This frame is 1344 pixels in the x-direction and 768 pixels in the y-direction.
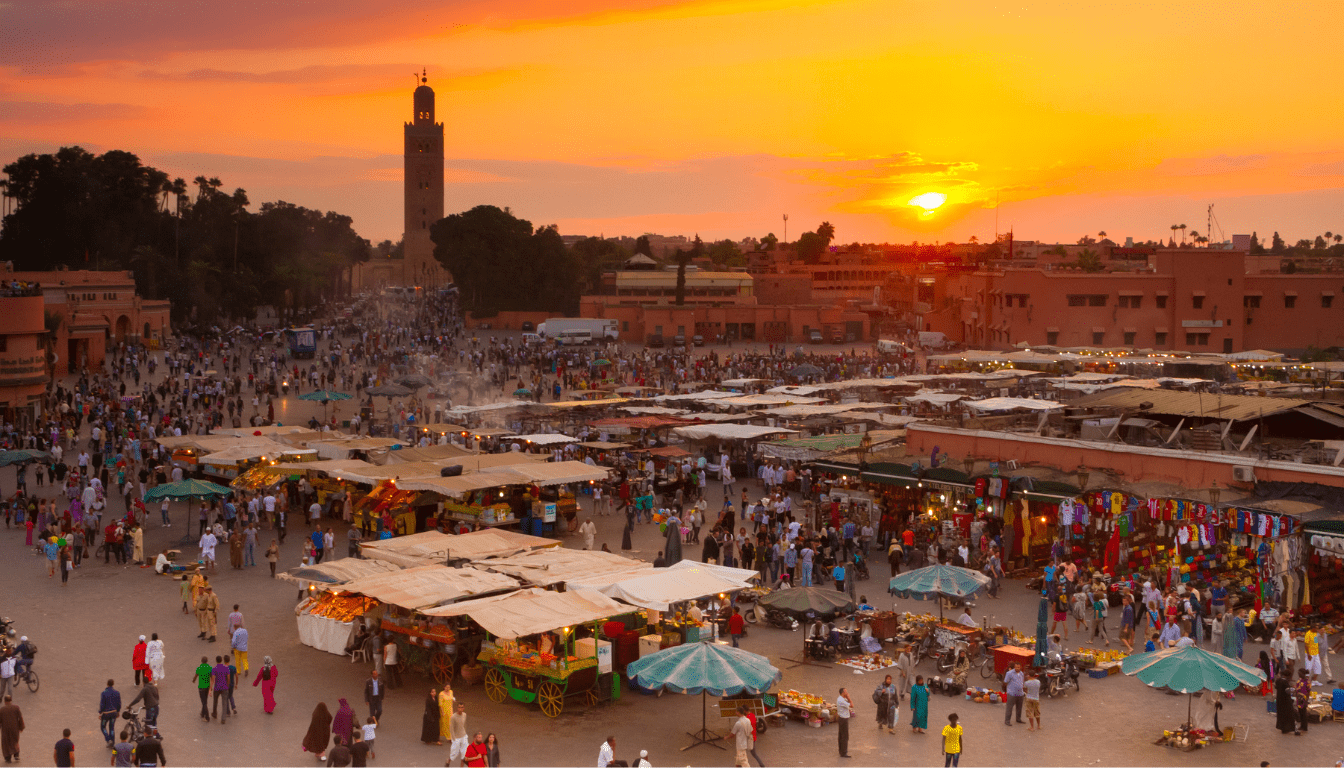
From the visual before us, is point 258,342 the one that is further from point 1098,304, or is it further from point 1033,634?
point 1033,634

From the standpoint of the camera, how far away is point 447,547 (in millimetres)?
19203

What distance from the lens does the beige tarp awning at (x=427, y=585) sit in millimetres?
16312

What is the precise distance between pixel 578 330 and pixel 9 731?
6329 centimetres

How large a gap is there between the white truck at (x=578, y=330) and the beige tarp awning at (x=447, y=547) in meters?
53.8

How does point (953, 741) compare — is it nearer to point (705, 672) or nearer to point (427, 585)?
point (705, 672)

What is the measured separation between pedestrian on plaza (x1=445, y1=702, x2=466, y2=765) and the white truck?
198 ft

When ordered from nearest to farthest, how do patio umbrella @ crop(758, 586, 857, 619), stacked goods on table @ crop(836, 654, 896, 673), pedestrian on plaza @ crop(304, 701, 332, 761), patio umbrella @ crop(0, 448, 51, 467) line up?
pedestrian on plaza @ crop(304, 701, 332, 761), stacked goods on table @ crop(836, 654, 896, 673), patio umbrella @ crop(758, 586, 857, 619), patio umbrella @ crop(0, 448, 51, 467)

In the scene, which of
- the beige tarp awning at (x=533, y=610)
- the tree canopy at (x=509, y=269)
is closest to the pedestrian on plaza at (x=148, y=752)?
the beige tarp awning at (x=533, y=610)

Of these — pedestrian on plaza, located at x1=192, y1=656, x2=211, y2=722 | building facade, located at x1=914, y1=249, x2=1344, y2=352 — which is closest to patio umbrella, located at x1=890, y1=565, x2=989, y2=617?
pedestrian on plaza, located at x1=192, y1=656, x2=211, y2=722

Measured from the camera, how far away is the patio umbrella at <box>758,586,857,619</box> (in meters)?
17.6

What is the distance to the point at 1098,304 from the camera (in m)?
69.2

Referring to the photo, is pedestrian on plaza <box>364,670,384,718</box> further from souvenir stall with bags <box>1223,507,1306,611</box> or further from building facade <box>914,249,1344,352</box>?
building facade <box>914,249,1344,352</box>

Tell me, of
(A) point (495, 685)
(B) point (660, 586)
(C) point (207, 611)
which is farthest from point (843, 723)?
(C) point (207, 611)

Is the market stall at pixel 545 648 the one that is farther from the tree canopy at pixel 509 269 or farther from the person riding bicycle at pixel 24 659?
the tree canopy at pixel 509 269
